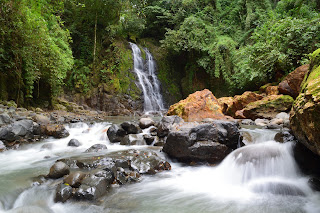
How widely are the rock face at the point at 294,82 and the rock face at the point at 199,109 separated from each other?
2809mm

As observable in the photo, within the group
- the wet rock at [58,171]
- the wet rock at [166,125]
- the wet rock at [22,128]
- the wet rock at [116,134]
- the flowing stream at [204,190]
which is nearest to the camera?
the flowing stream at [204,190]

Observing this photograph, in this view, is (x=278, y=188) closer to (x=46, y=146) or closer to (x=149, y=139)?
(x=149, y=139)

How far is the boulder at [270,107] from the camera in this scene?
7982 millimetres

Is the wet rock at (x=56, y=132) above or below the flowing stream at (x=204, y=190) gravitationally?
above

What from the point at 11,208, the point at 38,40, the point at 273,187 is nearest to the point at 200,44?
the point at 38,40

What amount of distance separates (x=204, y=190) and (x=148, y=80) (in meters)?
14.8

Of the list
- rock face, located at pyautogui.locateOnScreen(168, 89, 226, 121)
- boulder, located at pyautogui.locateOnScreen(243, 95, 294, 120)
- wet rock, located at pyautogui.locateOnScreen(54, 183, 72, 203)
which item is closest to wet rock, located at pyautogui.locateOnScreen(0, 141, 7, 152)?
wet rock, located at pyautogui.locateOnScreen(54, 183, 72, 203)

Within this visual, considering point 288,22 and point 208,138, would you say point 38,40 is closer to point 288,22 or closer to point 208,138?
point 208,138

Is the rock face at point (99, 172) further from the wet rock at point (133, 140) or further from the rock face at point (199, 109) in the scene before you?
the rock face at point (199, 109)

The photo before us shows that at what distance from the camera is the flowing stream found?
2.92 metres

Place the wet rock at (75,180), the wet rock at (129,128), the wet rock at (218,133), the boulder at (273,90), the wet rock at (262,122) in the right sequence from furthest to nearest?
the boulder at (273,90), the wet rock at (262,122), the wet rock at (129,128), the wet rock at (218,133), the wet rock at (75,180)

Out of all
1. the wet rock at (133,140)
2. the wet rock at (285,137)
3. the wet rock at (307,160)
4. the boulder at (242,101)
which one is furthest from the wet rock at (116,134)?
the boulder at (242,101)

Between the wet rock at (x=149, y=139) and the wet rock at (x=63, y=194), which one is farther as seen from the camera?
the wet rock at (x=149, y=139)

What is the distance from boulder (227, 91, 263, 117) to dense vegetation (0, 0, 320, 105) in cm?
131
